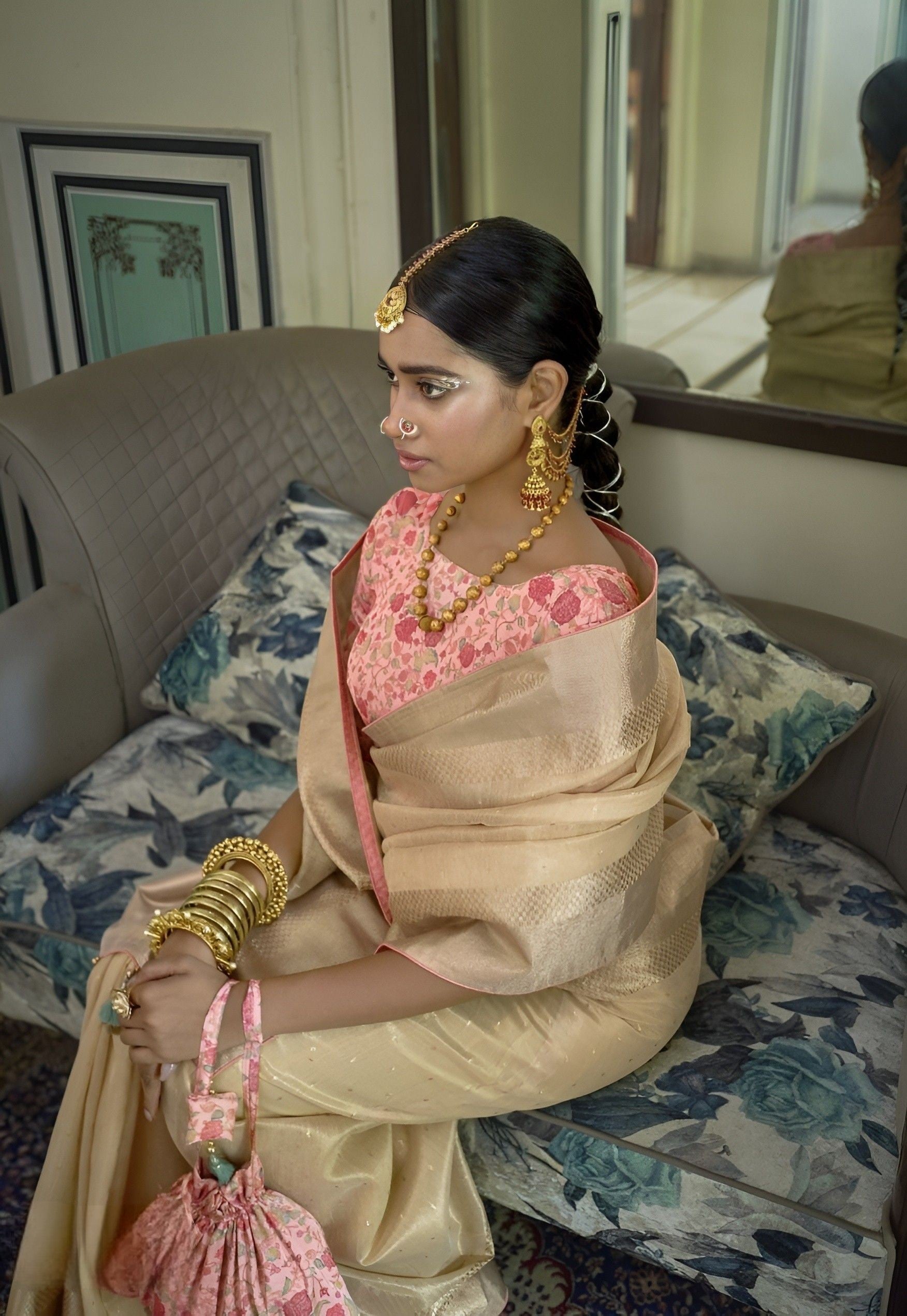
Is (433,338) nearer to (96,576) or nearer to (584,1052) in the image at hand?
(584,1052)

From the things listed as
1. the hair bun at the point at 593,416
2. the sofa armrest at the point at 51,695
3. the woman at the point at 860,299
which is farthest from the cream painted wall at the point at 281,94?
the hair bun at the point at 593,416

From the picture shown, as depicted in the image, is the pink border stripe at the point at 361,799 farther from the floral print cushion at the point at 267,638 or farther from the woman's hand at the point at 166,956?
the floral print cushion at the point at 267,638

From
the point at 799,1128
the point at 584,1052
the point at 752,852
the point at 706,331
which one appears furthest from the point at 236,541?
the point at 799,1128

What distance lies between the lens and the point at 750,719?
5.90 ft

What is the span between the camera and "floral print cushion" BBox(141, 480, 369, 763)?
2.02 metres

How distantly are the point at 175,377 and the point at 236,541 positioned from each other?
313 millimetres

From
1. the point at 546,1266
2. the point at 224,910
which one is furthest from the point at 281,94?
the point at 546,1266

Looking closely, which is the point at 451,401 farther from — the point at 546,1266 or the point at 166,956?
the point at 546,1266

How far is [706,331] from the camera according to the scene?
6.94ft

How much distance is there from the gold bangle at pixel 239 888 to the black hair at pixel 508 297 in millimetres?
639

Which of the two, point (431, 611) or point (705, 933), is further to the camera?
point (705, 933)

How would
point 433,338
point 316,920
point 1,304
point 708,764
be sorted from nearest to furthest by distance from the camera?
point 433,338
point 316,920
point 708,764
point 1,304

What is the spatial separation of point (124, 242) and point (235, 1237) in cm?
225

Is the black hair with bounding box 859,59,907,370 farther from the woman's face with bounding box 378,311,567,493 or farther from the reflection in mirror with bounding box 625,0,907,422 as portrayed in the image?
the woman's face with bounding box 378,311,567,493
